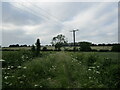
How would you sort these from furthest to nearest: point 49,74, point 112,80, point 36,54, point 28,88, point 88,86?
point 36,54
point 49,74
point 112,80
point 88,86
point 28,88

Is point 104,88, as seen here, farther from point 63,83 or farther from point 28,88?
point 28,88

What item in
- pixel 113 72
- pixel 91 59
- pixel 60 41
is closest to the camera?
pixel 113 72

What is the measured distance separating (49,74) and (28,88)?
10.4 ft

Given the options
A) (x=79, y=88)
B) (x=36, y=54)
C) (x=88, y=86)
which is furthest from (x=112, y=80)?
(x=36, y=54)

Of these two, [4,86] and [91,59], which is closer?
[4,86]

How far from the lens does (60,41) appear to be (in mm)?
101688

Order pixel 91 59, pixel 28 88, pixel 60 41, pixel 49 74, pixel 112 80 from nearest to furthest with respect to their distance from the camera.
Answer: pixel 28 88
pixel 112 80
pixel 49 74
pixel 91 59
pixel 60 41

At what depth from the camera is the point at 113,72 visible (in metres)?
8.55

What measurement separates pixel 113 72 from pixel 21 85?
5.11m

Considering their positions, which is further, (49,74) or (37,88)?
(49,74)

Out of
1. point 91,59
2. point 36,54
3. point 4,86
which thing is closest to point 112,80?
point 4,86

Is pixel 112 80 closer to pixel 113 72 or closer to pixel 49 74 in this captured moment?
pixel 113 72

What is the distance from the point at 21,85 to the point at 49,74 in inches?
119

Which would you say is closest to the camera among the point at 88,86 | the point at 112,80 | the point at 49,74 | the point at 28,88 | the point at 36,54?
the point at 28,88
